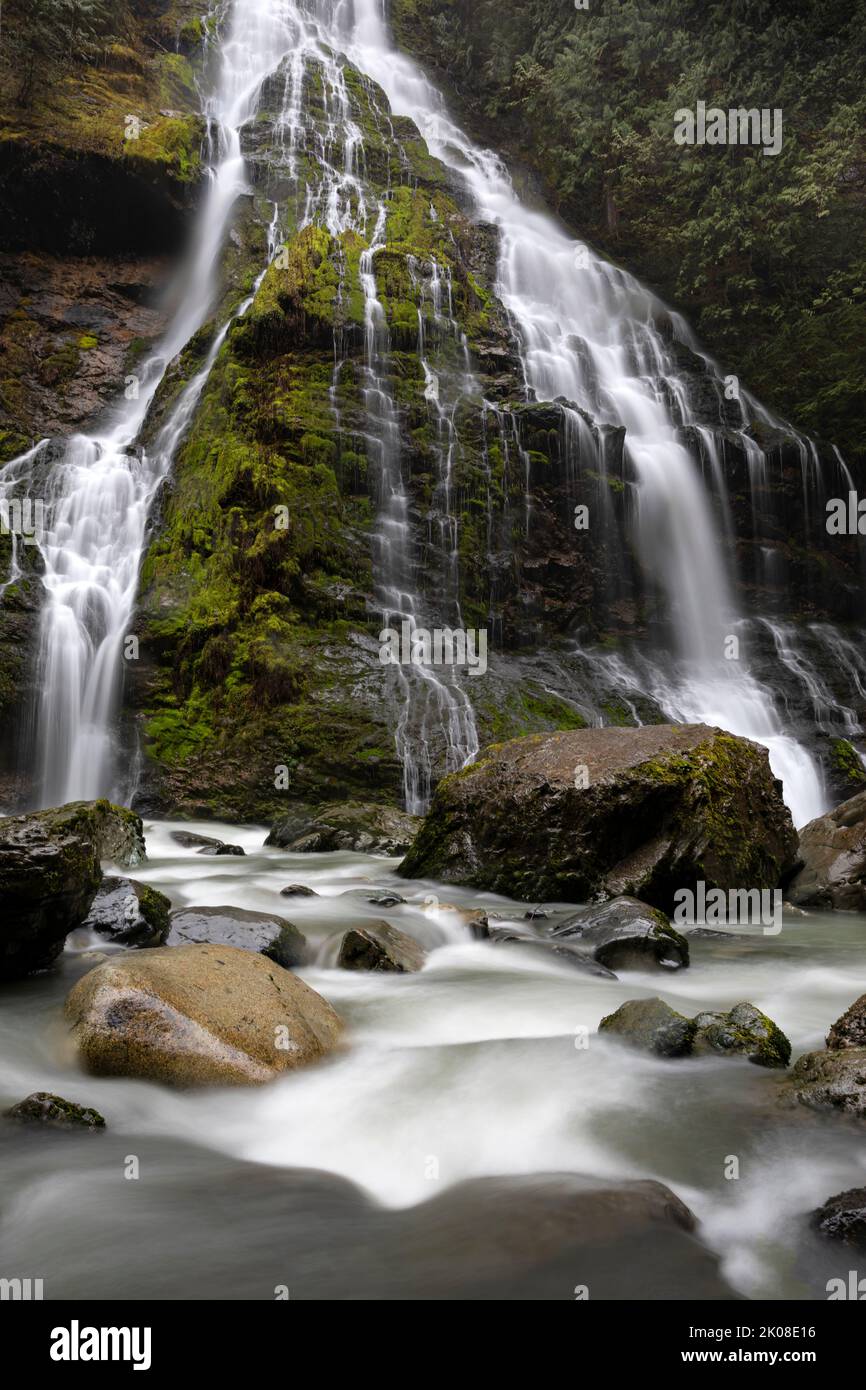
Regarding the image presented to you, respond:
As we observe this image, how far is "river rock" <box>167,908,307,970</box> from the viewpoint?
5484 millimetres

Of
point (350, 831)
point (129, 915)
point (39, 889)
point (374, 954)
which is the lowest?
point (374, 954)

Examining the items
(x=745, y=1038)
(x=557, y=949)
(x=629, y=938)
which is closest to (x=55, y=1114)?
(x=745, y=1038)

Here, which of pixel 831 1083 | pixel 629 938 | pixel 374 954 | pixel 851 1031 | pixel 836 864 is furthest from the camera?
pixel 836 864

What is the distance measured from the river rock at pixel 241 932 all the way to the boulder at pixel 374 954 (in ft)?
1.01

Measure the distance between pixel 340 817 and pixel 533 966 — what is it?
5.57 meters

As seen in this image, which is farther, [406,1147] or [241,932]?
[241,932]

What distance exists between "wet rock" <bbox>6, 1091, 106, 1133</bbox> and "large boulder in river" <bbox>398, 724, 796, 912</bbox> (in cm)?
479

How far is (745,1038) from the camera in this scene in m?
3.91

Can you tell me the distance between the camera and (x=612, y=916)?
20.7ft

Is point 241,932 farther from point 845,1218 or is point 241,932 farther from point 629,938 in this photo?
point 845,1218

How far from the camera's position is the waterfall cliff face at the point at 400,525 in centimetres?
1327

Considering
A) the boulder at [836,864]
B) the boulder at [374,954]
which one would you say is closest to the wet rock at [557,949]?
the boulder at [374,954]

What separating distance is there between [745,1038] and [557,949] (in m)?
2.11
